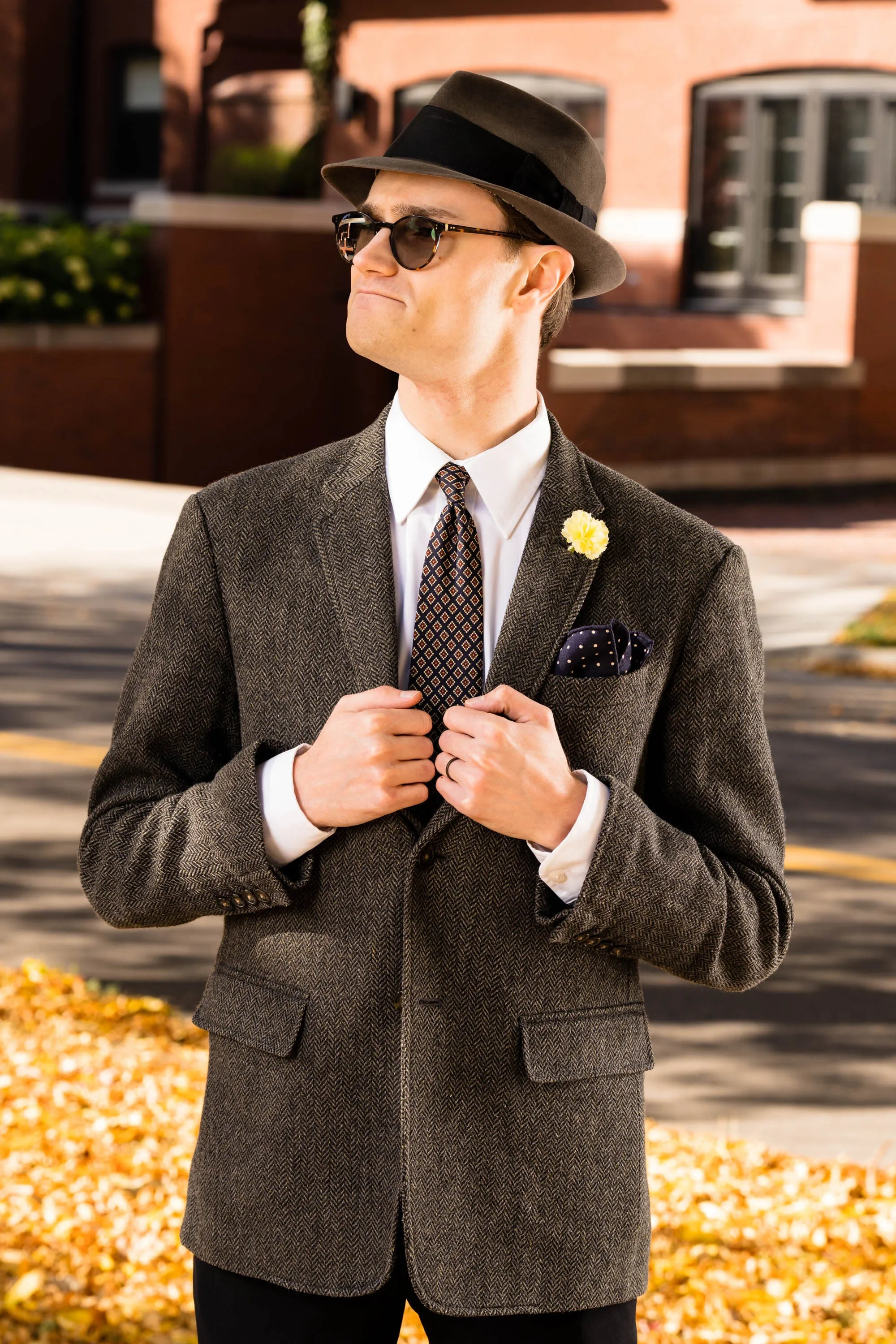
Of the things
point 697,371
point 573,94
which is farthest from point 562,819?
point 573,94

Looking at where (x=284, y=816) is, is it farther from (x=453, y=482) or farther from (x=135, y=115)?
(x=135, y=115)

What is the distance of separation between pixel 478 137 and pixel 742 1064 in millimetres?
4166

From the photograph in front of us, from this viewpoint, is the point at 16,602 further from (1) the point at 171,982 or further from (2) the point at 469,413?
(2) the point at 469,413

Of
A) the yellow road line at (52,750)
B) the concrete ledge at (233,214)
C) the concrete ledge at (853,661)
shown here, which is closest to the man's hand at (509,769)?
the yellow road line at (52,750)

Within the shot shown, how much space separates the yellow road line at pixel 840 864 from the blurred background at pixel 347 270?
389cm

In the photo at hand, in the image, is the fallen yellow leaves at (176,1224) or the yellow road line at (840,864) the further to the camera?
the yellow road line at (840,864)

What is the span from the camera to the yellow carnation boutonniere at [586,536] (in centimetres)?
250

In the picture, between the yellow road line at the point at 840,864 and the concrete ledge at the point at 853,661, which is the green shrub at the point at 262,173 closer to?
the concrete ledge at the point at 853,661

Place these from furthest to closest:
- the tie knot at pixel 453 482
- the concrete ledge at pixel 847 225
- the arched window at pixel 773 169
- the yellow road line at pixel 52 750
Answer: the arched window at pixel 773 169, the concrete ledge at pixel 847 225, the yellow road line at pixel 52 750, the tie knot at pixel 453 482

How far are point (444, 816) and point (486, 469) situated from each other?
1.50 ft

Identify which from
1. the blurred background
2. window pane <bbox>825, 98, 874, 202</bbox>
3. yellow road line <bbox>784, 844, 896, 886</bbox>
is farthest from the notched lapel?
window pane <bbox>825, 98, 874, 202</bbox>

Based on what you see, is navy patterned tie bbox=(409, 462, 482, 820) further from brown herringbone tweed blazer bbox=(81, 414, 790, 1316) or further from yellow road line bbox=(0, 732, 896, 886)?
yellow road line bbox=(0, 732, 896, 886)

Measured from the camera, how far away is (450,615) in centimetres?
251

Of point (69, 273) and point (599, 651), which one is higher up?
point (69, 273)
